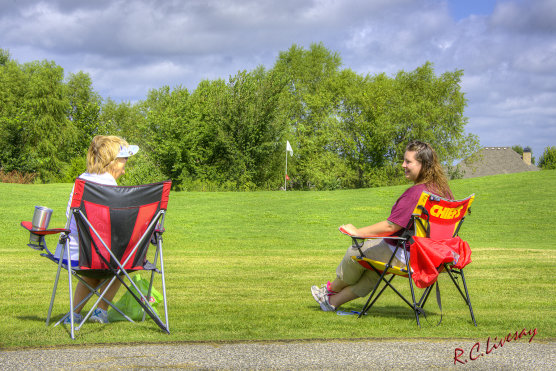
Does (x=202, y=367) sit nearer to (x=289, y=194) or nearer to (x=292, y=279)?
(x=292, y=279)

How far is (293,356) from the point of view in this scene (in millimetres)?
3811

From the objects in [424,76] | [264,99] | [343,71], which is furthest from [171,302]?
[343,71]

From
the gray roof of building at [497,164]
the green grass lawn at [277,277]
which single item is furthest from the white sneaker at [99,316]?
the gray roof of building at [497,164]

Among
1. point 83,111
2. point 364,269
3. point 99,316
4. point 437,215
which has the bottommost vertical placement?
point 99,316

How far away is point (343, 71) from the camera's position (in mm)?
57625

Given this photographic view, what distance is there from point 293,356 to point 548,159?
284ft

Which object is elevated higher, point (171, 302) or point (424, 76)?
point (424, 76)

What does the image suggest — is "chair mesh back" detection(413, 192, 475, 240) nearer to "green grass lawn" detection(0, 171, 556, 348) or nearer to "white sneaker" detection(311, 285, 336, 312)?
"green grass lawn" detection(0, 171, 556, 348)

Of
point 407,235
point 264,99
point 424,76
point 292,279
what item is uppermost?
point 424,76

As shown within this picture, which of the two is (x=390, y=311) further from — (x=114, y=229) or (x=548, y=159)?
(x=548, y=159)

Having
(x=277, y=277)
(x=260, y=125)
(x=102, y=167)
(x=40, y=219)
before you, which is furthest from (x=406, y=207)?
(x=260, y=125)

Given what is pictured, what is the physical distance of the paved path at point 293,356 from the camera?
11.8 ft

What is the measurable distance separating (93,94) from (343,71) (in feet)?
81.6
